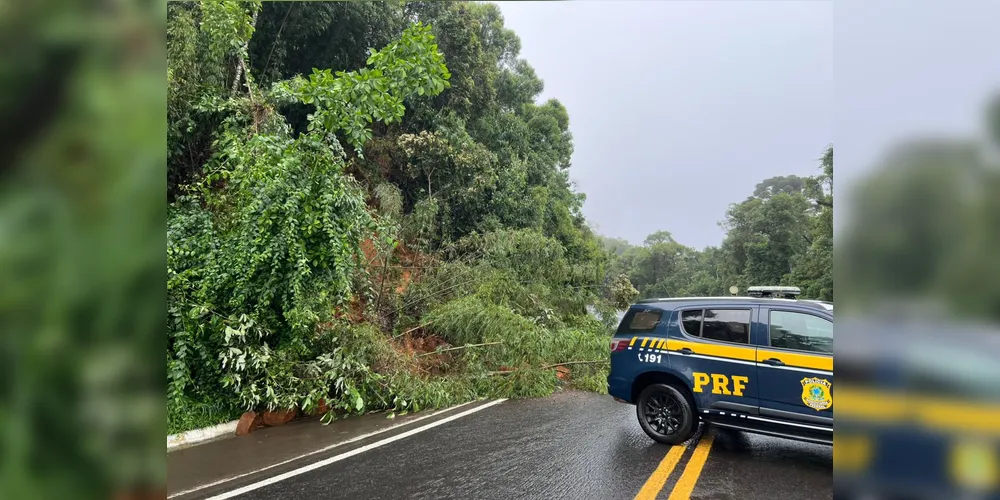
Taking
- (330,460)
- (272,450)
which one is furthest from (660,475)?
(272,450)

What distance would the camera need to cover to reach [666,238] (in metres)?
27.6

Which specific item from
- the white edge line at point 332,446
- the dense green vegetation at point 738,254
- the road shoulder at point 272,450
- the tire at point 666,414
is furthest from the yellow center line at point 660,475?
the dense green vegetation at point 738,254

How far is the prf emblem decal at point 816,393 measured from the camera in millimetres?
4133

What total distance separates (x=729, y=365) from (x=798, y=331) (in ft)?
2.10

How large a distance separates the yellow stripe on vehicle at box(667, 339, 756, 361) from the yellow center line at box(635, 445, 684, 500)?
0.93 m

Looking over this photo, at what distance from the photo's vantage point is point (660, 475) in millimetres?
4125

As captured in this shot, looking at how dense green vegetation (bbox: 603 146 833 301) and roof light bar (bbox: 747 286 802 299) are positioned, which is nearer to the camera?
roof light bar (bbox: 747 286 802 299)

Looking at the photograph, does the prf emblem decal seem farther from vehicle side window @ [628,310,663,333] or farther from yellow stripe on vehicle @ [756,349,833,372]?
vehicle side window @ [628,310,663,333]

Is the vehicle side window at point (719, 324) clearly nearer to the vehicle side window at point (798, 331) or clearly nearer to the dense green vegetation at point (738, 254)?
the vehicle side window at point (798, 331)

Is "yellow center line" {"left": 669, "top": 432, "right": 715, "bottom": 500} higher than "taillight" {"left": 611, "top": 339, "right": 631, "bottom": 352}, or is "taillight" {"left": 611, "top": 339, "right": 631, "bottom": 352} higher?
"taillight" {"left": 611, "top": 339, "right": 631, "bottom": 352}

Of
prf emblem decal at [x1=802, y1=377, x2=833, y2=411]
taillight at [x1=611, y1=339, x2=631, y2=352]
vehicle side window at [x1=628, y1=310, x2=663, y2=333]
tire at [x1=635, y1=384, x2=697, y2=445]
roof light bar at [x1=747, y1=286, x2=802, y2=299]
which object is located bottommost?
tire at [x1=635, y1=384, x2=697, y2=445]

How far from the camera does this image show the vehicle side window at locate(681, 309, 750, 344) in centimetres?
469
